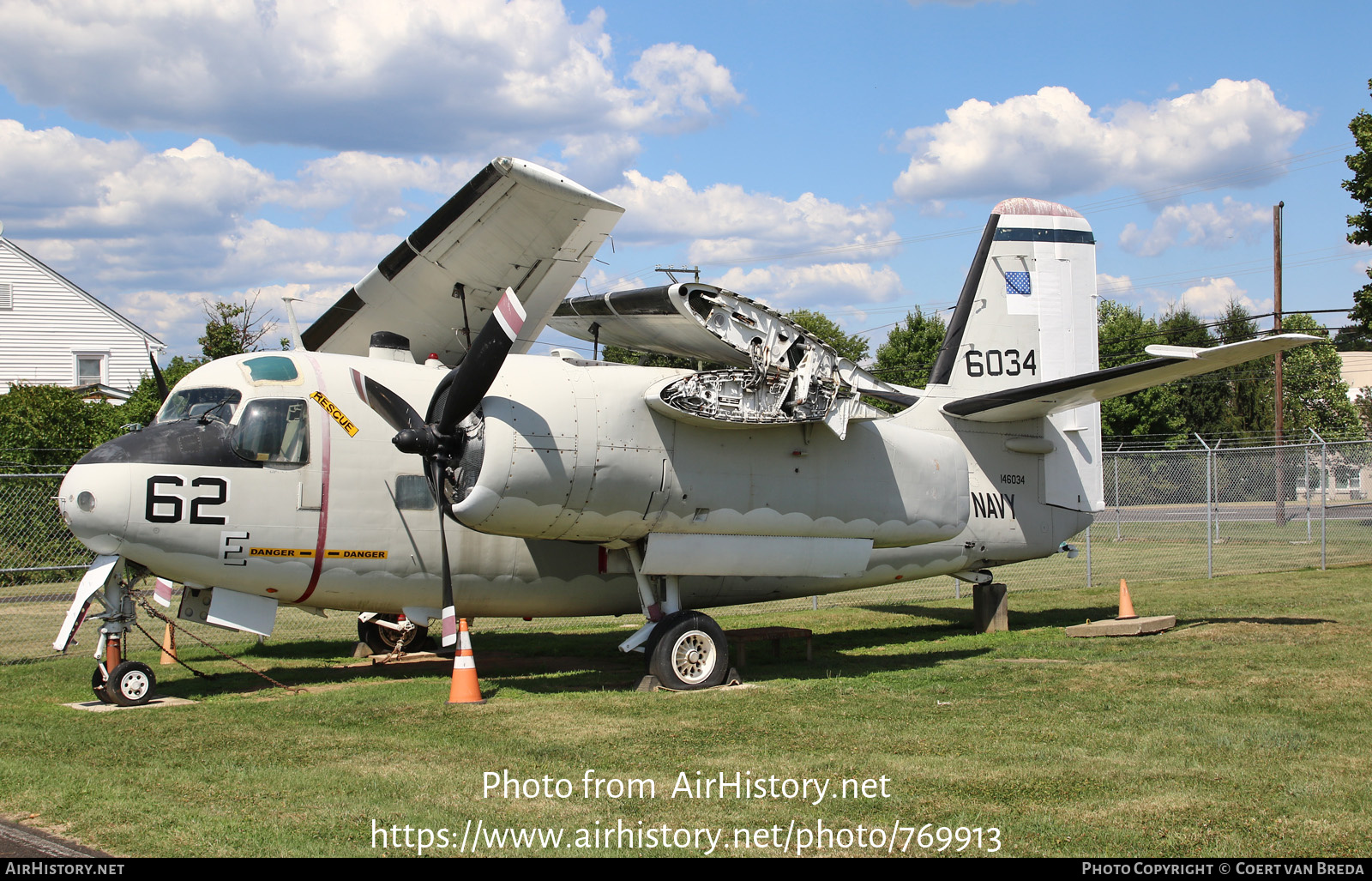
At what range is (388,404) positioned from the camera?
36.0 ft

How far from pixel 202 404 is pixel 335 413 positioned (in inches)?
53.7

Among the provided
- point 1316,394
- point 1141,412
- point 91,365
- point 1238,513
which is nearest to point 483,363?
point 1238,513

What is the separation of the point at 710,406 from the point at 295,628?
33.8ft

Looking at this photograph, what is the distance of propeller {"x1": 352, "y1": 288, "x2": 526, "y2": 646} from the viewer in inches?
393

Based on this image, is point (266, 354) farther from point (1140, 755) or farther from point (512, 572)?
point (1140, 755)

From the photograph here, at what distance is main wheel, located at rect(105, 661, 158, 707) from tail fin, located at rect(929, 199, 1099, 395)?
38.1ft

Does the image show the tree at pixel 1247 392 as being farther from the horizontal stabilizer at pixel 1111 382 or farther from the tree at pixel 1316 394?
the horizontal stabilizer at pixel 1111 382

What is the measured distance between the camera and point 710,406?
1138cm

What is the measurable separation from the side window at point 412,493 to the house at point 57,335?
34.0 m

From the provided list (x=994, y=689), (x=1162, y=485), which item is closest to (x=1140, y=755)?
(x=994, y=689)

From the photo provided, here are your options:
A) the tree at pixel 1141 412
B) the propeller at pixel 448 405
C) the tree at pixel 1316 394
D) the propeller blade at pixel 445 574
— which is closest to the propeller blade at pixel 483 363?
the propeller at pixel 448 405

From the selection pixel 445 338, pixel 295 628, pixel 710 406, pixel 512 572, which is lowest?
pixel 295 628

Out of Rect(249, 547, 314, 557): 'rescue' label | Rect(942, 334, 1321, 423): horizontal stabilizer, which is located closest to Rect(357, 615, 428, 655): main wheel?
Rect(249, 547, 314, 557): 'rescue' label

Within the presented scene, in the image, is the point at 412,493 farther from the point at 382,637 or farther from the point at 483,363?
the point at 382,637
